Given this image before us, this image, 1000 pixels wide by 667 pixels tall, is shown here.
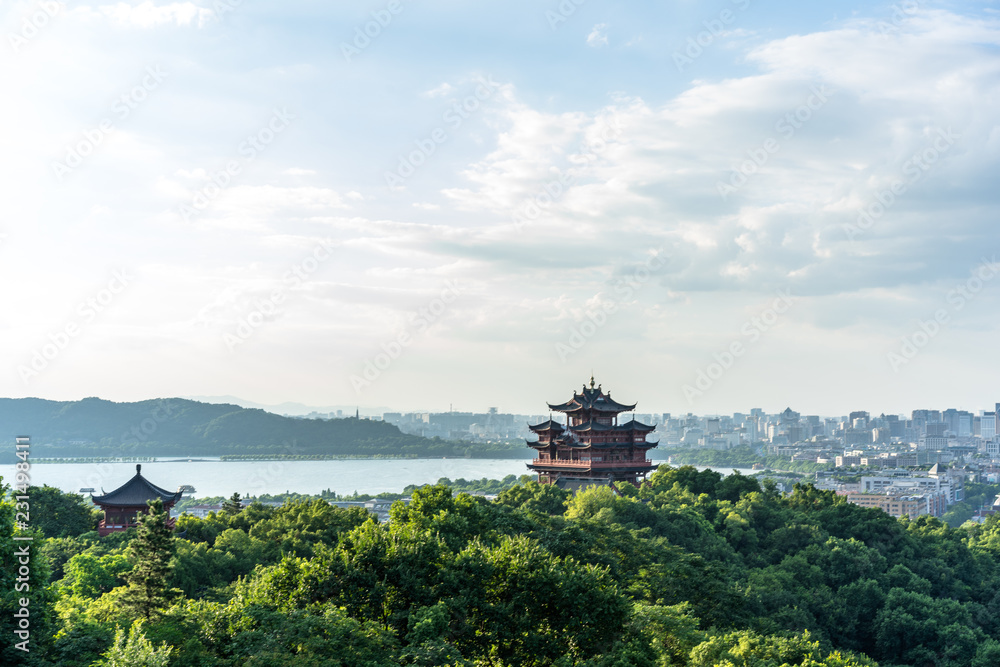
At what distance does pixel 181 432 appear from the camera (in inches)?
6043

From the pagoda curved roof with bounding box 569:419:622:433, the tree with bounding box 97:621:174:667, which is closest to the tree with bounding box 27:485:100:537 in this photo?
the tree with bounding box 97:621:174:667

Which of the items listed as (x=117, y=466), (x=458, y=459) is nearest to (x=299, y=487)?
(x=117, y=466)

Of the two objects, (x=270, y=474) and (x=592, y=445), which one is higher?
(x=592, y=445)

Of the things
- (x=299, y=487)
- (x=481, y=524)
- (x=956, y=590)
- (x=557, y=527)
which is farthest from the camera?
(x=299, y=487)

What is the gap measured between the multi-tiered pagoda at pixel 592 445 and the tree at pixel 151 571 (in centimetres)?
2068

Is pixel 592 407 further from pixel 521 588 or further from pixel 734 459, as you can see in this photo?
pixel 734 459

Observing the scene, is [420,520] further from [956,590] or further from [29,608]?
[956,590]

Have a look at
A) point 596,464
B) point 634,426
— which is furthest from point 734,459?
point 596,464

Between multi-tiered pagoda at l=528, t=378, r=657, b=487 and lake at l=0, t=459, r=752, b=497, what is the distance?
56.9 metres

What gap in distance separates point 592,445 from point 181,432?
447 ft

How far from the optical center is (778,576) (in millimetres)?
24734

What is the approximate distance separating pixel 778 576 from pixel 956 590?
8.53 metres

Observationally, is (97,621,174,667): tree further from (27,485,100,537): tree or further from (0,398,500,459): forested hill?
(0,398,500,459): forested hill

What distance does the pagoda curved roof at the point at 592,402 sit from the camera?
113 feet
